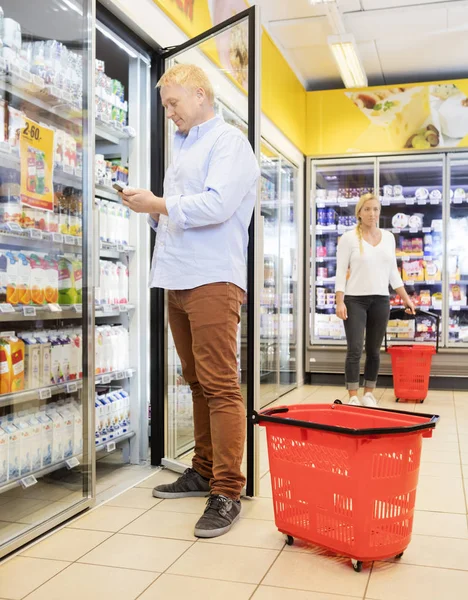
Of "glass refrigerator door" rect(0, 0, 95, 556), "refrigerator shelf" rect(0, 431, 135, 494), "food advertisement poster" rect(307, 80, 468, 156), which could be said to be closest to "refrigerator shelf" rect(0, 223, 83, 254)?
"glass refrigerator door" rect(0, 0, 95, 556)

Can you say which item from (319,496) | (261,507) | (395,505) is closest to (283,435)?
(319,496)

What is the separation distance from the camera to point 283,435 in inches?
94.8

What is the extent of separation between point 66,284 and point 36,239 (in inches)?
10.2

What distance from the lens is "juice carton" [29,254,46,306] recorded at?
9.12 ft

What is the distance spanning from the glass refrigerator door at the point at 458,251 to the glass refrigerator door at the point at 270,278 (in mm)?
2023

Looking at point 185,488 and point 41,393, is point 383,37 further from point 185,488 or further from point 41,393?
point 41,393

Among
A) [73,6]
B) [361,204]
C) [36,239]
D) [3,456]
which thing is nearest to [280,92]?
[361,204]

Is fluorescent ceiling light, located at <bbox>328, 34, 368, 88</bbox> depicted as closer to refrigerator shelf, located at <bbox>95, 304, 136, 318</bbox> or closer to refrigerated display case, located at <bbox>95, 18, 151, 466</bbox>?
refrigerated display case, located at <bbox>95, 18, 151, 466</bbox>

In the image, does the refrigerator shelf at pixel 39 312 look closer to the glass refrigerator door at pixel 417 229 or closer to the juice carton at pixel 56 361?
the juice carton at pixel 56 361

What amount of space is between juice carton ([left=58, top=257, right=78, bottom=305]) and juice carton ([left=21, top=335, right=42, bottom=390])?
0.22 meters

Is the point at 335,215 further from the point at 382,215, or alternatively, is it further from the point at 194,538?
the point at 194,538

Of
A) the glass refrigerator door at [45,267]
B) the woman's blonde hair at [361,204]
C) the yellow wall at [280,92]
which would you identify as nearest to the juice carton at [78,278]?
the glass refrigerator door at [45,267]

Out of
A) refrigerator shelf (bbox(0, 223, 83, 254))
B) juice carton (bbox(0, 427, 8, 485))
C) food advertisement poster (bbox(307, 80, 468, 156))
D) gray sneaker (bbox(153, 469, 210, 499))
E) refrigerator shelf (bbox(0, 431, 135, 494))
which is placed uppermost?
food advertisement poster (bbox(307, 80, 468, 156))

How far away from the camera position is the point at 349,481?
2.21 metres
